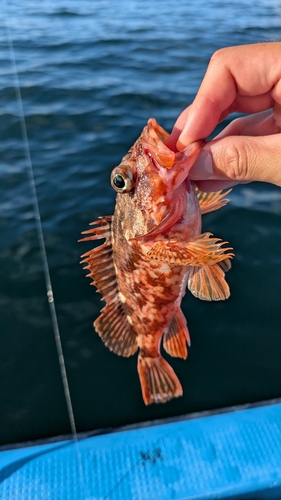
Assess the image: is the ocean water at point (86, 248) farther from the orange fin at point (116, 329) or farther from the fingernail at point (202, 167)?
the fingernail at point (202, 167)

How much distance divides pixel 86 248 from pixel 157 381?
260cm

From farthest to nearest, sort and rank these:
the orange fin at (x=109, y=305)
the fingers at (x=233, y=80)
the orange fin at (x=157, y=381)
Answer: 1. the orange fin at (x=157, y=381)
2. the orange fin at (x=109, y=305)
3. the fingers at (x=233, y=80)

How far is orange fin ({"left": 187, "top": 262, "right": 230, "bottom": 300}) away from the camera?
2888 millimetres

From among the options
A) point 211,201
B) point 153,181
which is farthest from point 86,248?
point 153,181

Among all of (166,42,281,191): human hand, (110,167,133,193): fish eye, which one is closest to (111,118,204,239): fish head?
(110,167,133,193): fish eye

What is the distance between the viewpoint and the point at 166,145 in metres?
2.60

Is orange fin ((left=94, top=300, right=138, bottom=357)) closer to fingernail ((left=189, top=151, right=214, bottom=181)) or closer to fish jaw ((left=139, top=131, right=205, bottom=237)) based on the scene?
fish jaw ((left=139, top=131, right=205, bottom=237))

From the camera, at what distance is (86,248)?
5777mm

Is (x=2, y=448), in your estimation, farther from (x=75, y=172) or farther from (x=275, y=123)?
(x=75, y=172)

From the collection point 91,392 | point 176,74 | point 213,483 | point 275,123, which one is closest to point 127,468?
point 213,483

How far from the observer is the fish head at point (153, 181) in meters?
2.45

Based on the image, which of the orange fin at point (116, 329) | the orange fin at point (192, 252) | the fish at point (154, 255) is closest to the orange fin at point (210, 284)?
the fish at point (154, 255)

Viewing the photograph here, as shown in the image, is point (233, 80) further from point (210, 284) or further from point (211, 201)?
point (210, 284)

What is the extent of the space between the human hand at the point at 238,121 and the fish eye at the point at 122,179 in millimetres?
292
